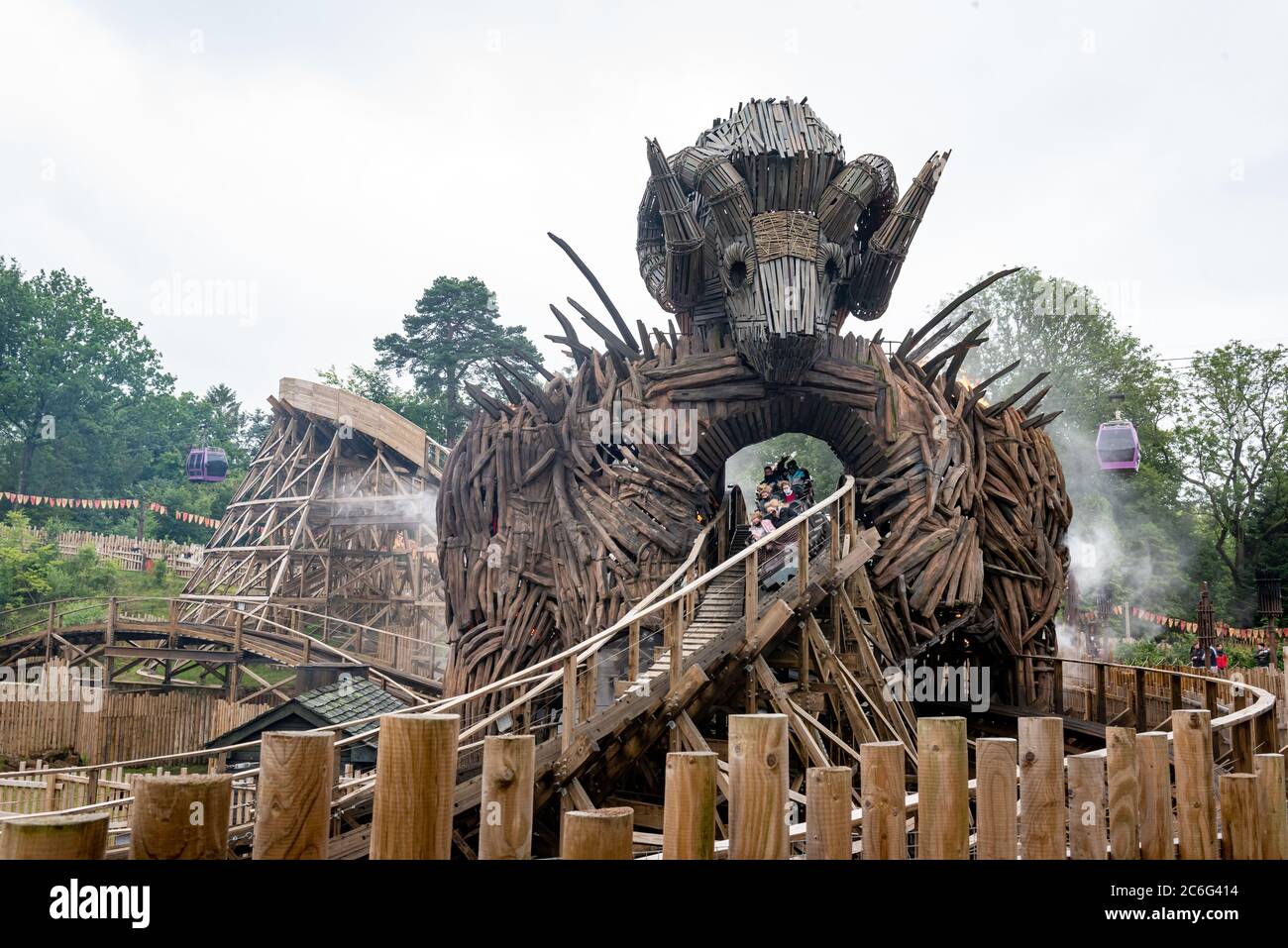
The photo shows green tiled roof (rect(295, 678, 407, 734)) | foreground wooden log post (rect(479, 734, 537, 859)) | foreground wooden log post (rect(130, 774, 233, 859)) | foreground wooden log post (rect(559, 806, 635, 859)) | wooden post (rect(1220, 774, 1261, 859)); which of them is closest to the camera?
foreground wooden log post (rect(130, 774, 233, 859))

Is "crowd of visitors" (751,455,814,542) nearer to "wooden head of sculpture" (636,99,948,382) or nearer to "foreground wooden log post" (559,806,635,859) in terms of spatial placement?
"wooden head of sculpture" (636,99,948,382)

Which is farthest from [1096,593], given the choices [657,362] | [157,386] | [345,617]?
[157,386]

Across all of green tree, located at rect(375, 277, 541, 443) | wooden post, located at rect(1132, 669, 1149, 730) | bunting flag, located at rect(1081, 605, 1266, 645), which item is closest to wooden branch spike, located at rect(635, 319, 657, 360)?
wooden post, located at rect(1132, 669, 1149, 730)

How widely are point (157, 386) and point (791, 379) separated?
43485 mm

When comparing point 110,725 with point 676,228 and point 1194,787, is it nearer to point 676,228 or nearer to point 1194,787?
point 676,228

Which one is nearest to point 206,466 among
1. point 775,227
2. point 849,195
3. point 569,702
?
point 775,227

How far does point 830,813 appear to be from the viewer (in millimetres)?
2641

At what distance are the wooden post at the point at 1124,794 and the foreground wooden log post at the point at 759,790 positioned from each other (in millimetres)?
1245

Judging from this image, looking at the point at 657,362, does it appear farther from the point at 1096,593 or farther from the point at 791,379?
the point at 1096,593

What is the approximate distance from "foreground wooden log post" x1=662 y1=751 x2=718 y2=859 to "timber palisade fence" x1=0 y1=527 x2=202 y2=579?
120ft

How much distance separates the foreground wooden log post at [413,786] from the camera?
205cm

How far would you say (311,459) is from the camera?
104ft

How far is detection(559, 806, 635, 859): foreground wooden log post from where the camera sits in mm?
2082
